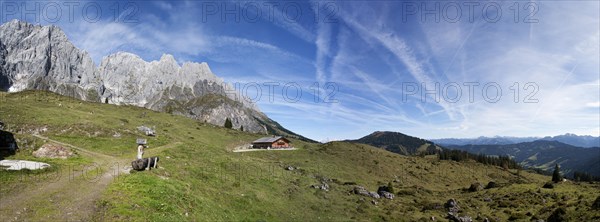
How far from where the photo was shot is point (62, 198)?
2338 cm

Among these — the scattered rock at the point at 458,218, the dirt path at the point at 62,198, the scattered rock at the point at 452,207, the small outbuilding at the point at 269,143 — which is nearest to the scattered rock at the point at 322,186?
the scattered rock at the point at 458,218

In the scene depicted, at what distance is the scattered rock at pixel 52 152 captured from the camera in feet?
122

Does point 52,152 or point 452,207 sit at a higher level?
point 52,152

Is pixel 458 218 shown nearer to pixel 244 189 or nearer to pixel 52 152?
pixel 244 189

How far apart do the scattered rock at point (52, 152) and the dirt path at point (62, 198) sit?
25.8 ft

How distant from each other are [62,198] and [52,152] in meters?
19.5

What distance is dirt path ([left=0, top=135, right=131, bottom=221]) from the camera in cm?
2010

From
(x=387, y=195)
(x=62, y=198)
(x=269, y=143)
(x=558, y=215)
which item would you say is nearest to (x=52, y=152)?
(x=62, y=198)

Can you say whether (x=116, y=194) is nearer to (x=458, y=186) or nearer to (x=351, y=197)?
(x=351, y=197)

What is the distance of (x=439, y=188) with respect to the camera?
97.4 meters

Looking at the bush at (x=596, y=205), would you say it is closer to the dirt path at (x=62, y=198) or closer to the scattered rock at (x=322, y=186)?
the scattered rock at (x=322, y=186)

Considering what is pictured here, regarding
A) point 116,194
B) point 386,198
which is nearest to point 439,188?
point 386,198

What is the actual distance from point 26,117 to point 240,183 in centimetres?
4866

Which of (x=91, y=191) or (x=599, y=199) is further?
(x=599, y=199)
